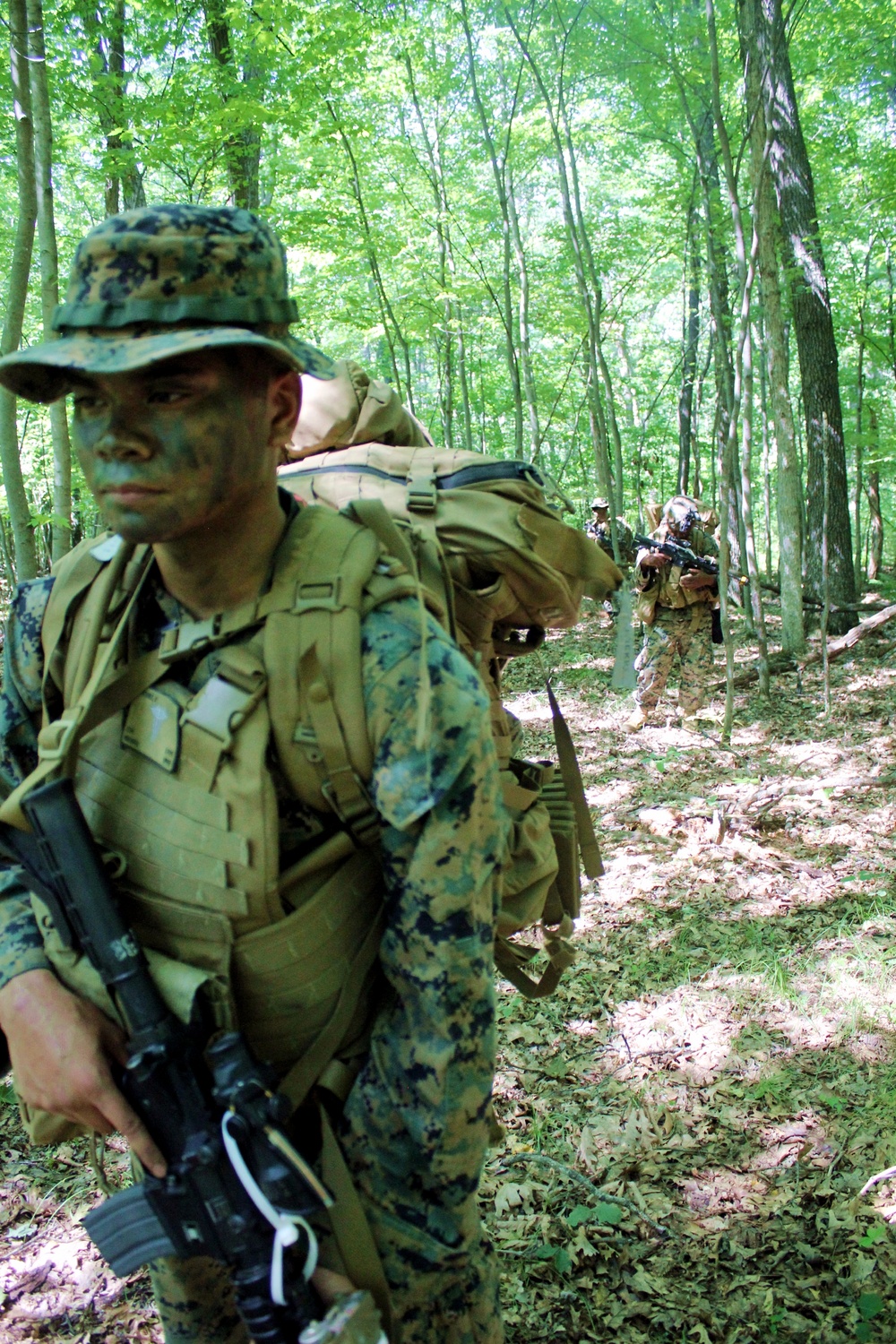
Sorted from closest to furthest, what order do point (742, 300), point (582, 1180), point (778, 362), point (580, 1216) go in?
1. point (580, 1216)
2. point (582, 1180)
3. point (742, 300)
4. point (778, 362)

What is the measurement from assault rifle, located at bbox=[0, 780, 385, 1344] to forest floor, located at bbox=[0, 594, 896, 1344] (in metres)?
1.71

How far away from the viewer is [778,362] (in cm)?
873

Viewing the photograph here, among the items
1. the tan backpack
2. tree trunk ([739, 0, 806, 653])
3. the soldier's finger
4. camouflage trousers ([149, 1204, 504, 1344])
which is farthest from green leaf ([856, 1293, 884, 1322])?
tree trunk ([739, 0, 806, 653])

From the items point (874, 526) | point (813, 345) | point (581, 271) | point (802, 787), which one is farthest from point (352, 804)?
point (874, 526)

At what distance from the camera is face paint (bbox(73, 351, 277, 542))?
48.4 inches

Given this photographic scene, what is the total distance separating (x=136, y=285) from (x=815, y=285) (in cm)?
1144

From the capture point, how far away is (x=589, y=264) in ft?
36.8

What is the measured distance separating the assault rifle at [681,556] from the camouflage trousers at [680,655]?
1.78ft

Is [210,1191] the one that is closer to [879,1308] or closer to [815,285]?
[879,1308]

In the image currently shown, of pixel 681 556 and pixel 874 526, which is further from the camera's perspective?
pixel 874 526

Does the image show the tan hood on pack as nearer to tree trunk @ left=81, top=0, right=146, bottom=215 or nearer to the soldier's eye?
the soldier's eye

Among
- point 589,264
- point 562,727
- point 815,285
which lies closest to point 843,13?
point 815,285

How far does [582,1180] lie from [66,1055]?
7.99 ft

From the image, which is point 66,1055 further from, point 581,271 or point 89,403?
point 581,271
